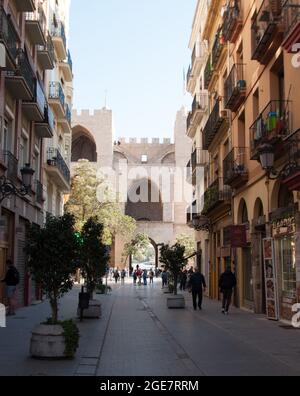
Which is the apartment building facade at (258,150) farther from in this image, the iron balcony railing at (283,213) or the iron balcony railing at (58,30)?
the iron balcony railing at (58,30)

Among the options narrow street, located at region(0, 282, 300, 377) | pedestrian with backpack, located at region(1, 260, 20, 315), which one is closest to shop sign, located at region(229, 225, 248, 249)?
narrow street, located at region(0, 282, 300, 377)

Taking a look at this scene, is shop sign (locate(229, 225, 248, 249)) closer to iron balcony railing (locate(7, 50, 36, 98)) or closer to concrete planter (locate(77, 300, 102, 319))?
concrete planter (locate(77, 300, 102, 319))

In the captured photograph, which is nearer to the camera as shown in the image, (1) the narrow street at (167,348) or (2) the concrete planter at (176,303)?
(1) the narrow street at (167,348)

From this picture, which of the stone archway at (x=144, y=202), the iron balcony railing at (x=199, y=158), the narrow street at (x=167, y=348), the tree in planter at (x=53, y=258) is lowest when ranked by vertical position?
the narrow street at (x=167, y=348)

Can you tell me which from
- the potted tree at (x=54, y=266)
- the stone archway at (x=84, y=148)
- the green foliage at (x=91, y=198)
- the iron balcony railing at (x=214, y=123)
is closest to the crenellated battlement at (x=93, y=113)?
the stone archway at (x=84, y=148)

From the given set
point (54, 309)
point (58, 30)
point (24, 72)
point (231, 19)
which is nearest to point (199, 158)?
point (58, 30)

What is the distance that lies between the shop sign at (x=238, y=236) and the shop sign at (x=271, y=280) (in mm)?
3776

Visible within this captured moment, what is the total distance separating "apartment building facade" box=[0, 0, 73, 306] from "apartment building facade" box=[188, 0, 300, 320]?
23.6ft

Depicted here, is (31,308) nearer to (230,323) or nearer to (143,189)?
(230,323)

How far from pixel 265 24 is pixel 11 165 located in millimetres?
8981

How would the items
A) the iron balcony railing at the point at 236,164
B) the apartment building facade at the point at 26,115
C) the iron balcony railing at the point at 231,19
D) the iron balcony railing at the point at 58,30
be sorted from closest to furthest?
the apartment building facade at the point at 26,115 < the iron balcony railing at the point at 236,164 < the iron balcony railing at the point at 231,19 < the iron balcony railing at the point at 58,30

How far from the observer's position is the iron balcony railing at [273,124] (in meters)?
15.4

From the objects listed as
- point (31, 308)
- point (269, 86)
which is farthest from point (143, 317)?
point (269, 86)

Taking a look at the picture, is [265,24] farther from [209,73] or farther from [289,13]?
[209,73]
